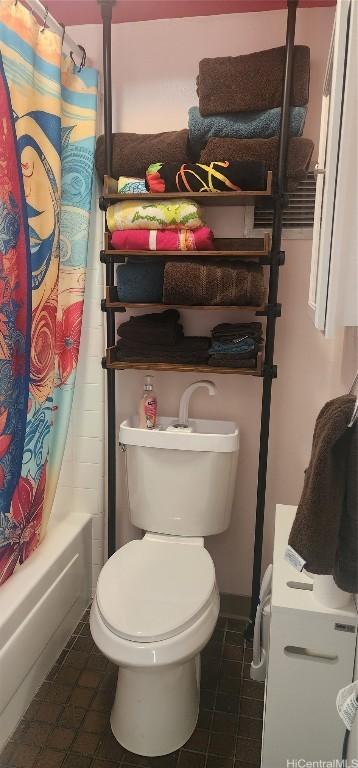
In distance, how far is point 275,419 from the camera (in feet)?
6.03

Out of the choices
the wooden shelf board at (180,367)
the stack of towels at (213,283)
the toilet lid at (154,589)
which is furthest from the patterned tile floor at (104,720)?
the stack of towels at (213,283)

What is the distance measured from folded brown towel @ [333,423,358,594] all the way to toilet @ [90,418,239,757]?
1.58ft

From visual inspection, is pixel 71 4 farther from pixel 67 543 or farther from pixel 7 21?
pixel 67 543

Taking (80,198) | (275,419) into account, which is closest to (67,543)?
(275,419)

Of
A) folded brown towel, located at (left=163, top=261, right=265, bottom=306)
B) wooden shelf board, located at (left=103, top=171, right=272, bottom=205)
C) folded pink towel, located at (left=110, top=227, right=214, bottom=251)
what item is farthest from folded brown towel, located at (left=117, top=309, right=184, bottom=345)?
wooden shelf board, located at (left=103, top=171, right=272, bottom=205)

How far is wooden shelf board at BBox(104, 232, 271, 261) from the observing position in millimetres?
1545

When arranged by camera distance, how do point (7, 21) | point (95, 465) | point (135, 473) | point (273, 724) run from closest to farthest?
point (273, 724) → point (7, 21) → point (135, 473) → point (95, 465)

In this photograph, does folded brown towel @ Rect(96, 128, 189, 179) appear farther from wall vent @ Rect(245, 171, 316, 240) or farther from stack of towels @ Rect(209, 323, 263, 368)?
stack of towels @ Rect(209, 323, 263, 368)

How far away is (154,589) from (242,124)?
1.40 metres

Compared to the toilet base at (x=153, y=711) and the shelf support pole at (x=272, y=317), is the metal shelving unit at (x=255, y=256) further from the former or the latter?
the toilet base at (x=153, y=711)

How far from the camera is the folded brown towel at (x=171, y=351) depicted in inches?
66.6

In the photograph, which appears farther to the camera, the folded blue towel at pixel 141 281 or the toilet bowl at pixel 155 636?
the folded blue towel at pixel 141 281

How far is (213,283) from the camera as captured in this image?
1556mm

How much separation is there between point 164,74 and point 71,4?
0.35m
